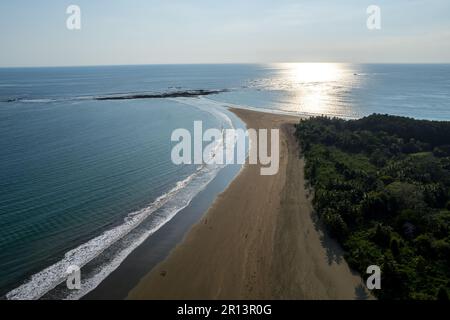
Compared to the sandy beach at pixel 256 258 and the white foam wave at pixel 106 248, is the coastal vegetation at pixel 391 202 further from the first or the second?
the white foam wave at pixel 106 248

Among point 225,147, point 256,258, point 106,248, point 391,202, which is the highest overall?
point 225,147

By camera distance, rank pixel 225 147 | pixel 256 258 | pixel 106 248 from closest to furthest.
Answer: pixel 256 258 → pixel 106 248 → pixel 225 147

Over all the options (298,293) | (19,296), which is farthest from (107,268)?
(298,293)

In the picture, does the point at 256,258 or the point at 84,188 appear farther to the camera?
the point at 84,188

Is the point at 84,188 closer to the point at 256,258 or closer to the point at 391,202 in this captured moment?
the point at 256,258

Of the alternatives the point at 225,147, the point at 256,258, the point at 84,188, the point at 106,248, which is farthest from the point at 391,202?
the point at 225,147

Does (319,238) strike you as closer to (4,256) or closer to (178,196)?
(178,196)

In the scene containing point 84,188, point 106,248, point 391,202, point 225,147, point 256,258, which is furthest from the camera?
point 225,147
